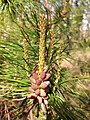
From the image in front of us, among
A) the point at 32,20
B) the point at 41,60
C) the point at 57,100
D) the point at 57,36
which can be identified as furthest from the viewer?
the point at 57,36

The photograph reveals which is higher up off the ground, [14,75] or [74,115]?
[14,75]

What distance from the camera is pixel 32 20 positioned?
979 mm

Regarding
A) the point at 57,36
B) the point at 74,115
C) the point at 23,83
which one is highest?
the point at 57,36

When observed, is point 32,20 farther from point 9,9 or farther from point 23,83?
point 23,83

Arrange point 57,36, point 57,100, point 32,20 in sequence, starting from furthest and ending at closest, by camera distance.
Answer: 1. point 57,36
2. point 32,20
3. point 57,100

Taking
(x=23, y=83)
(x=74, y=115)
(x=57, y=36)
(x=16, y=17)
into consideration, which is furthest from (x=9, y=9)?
(x=74, y=115)

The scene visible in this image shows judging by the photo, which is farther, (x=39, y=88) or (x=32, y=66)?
(x=32, y=66)

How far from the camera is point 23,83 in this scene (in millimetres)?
759

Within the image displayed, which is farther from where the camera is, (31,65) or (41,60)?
(31,65)

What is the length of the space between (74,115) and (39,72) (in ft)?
0.65

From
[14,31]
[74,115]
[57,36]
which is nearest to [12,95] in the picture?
[74,115]

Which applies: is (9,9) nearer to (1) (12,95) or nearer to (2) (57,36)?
(2) (57,36)

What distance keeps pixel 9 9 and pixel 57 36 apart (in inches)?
9.4

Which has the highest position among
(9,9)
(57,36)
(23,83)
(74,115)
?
(9,9)
